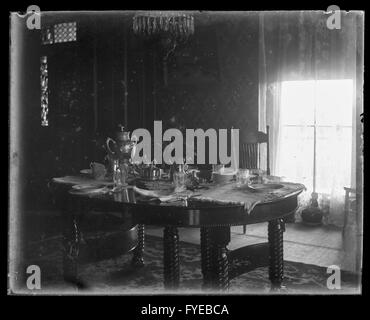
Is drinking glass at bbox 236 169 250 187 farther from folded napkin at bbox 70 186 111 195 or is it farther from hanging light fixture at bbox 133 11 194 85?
hanging light fixture at bbox 133 11 194 85

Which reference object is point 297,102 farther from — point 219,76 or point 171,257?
point 171,257

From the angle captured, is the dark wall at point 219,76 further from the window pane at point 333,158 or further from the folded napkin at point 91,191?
the folded napkin at point 91,191

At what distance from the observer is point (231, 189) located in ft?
8.51

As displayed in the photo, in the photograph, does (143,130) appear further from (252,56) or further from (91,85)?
(252,56)

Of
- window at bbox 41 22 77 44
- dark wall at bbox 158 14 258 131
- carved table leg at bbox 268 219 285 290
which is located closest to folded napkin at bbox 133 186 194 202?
carved table leg at bbox 268 219 285 290

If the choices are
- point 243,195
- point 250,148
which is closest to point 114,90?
point 250,148

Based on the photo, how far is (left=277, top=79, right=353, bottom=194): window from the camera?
484 cm

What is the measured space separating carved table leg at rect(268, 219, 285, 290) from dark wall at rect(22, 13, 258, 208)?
2.61 metres

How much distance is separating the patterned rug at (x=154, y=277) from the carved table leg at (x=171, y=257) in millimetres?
293

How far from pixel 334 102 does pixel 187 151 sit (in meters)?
1.84

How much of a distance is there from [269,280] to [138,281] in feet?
3.17

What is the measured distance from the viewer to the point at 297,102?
508 cm

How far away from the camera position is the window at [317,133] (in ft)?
15.9
